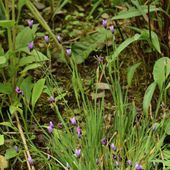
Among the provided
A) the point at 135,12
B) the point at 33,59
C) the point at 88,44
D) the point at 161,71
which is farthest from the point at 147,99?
the point at 88,44

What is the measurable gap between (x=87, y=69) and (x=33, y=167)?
0.59 metres

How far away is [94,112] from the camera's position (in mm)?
1537

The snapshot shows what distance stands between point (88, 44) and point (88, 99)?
345 millimetres

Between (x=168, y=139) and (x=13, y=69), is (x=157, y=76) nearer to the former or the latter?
(x=168, y=139)

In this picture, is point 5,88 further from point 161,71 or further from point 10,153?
point 161,71

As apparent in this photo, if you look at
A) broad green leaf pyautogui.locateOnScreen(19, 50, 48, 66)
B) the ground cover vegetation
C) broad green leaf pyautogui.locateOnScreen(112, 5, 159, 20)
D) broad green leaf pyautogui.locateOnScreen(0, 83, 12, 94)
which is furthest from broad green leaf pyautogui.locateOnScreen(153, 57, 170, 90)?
broad green leaf pyautogui.locateOnScreen(0, 83, 12, 94)

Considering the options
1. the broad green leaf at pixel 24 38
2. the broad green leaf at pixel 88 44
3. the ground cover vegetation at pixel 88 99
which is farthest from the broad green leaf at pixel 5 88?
the broad green leaf at pixel 88 44

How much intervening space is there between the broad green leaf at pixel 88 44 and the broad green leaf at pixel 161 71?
49 centimetres

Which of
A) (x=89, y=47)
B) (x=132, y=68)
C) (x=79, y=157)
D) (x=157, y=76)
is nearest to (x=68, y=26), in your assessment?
(x=89, y=47)

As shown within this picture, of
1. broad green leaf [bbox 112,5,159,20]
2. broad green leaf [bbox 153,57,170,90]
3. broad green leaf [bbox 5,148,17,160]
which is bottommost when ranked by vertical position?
broad green leaf [bbox 5,148,17,160]

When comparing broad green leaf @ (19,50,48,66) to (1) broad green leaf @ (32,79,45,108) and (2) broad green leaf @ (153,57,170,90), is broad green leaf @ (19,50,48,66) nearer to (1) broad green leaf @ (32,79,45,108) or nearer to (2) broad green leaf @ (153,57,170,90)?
(1) broad green leaf @ (32,79,45,108)

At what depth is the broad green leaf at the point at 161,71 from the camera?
5.03 ft

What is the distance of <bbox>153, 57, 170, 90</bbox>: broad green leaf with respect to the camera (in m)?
1.53

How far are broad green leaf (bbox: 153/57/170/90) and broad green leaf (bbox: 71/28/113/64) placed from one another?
0.49 metres
